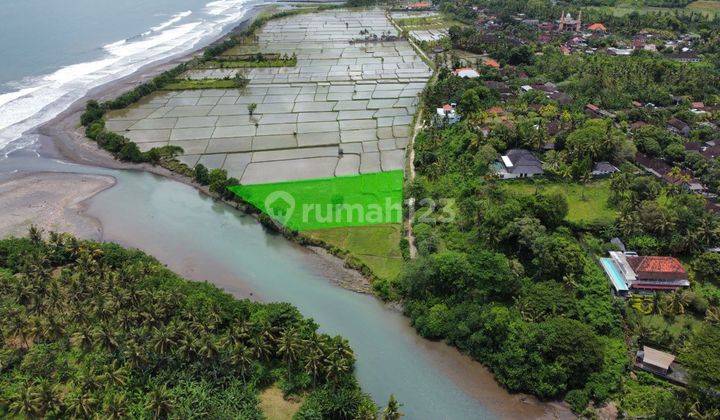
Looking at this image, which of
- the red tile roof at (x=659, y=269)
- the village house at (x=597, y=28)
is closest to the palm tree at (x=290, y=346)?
the red tile roof at (x=659, y=269)

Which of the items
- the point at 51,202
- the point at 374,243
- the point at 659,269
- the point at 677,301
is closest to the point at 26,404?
the point at 374,243

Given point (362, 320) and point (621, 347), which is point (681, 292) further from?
point (362, 320)

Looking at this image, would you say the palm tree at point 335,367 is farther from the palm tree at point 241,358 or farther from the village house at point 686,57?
the village house at point 686,57

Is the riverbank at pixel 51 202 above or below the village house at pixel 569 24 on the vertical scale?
below

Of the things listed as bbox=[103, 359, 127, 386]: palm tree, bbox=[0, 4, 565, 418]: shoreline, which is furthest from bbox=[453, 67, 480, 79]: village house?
Result: bbox=[103, 359, 127, 386]: palm tree

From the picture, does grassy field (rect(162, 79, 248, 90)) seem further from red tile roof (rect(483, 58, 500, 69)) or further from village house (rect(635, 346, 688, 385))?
village house (rect(635, 346, 688, 385))
